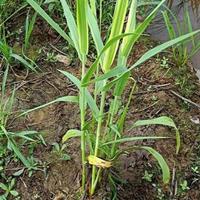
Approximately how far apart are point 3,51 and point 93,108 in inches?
24.7

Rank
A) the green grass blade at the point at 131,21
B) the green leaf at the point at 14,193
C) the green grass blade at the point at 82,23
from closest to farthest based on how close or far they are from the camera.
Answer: the green grass blade at the point at 82,23, the green grass blade at the point at 131,21, the green leaf at the point at 14,193

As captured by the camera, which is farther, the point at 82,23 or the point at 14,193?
the point at 14,193

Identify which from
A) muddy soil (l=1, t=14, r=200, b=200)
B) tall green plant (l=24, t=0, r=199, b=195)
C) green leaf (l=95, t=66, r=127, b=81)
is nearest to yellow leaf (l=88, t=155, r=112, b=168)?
tall green plant (l=24, t=0, r=199, b=195)

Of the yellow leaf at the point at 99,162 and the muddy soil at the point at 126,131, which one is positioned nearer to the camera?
the yellow leaf at the point at 99,162

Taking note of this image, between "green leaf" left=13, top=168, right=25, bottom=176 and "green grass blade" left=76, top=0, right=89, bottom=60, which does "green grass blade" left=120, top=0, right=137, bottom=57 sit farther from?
"green leaf" left=13, top=168, right=25, bottom=176

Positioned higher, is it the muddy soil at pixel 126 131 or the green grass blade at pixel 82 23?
the green grass blade at pixel 82 23

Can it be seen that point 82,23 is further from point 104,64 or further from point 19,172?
point 19,172

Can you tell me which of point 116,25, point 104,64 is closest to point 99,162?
point 104,64

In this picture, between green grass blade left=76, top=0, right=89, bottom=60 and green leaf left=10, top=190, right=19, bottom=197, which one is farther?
green leaf left=10, top=190, right=19, bottom=197

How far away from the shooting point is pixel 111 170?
4.96ft

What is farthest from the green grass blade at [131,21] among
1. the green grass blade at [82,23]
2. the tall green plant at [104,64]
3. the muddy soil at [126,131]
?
the muddy soil at [126,131]

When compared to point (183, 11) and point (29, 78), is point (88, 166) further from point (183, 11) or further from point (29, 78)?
point (183, 11)

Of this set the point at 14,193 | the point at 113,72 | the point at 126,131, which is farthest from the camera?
the point at 126,131

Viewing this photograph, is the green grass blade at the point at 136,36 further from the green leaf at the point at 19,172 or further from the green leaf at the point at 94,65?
the green leaf at the point at 19,172
